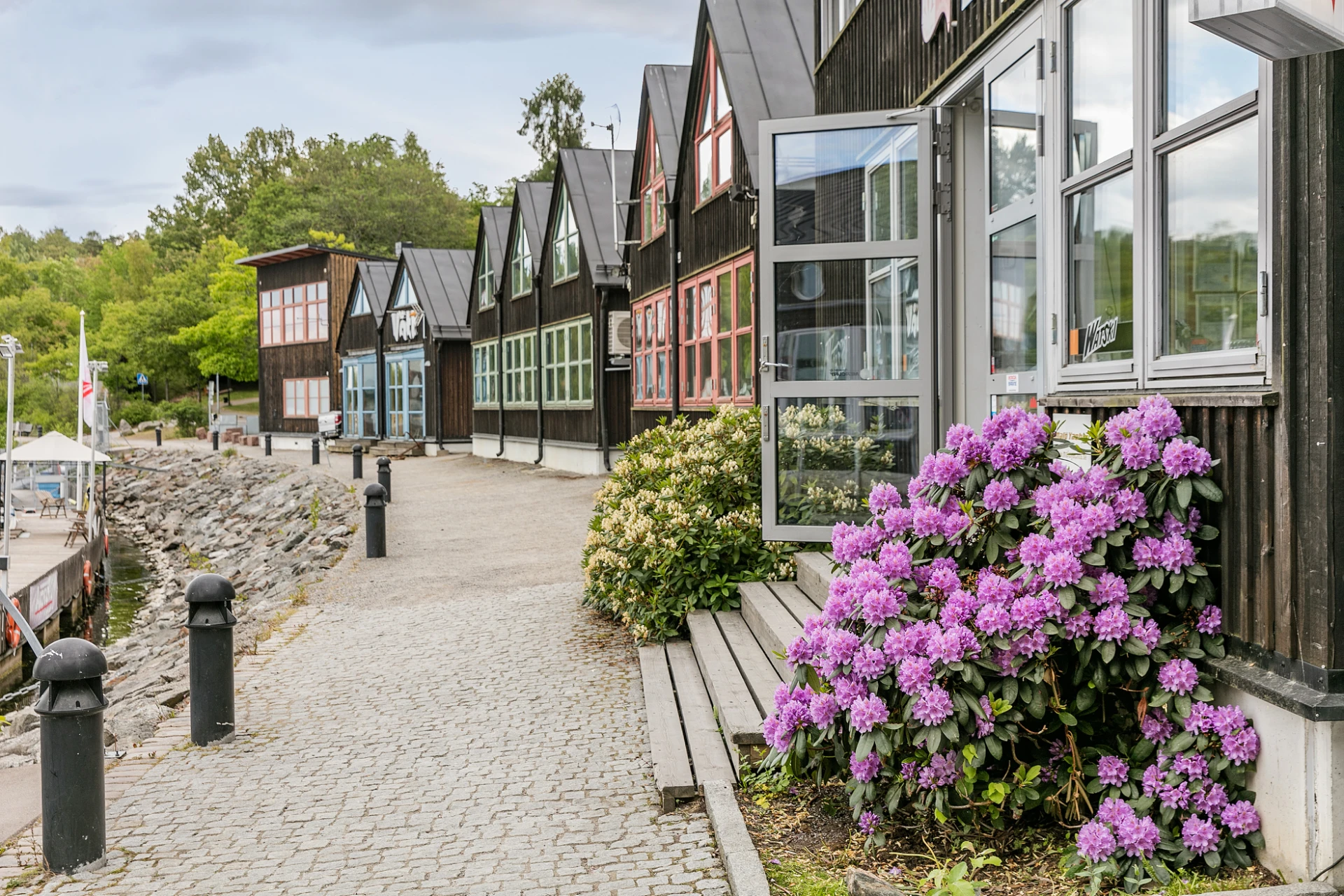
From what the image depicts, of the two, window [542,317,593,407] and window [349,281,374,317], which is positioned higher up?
window [349,281,374,317]

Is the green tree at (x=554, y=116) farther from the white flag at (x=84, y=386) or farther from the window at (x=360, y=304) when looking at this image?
the white flag at (x=84, y=386)

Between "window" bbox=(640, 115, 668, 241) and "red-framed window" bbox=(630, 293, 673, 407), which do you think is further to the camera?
"window" bbox=(640, 115, 668, 241)

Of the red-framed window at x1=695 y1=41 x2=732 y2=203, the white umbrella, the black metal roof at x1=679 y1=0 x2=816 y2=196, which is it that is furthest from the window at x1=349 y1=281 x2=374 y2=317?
the black metal roof at x1=679 y1=0 x2=816 y2=196

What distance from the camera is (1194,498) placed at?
3.86 meters

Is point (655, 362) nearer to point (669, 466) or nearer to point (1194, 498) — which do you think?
point (669, 466)

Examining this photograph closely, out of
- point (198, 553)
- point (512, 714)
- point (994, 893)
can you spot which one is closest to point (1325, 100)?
point (994, 893)

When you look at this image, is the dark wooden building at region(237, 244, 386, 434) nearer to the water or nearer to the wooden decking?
the water

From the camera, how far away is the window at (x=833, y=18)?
9.43m

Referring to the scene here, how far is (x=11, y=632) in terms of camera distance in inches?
645

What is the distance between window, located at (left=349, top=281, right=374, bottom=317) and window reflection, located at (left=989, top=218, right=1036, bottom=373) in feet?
116

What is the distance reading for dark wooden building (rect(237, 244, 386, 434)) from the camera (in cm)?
4281

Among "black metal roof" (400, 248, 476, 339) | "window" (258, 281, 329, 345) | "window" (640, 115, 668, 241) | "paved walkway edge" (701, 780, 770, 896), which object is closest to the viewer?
"paved walkway edge" (701, 780, 770, 896)

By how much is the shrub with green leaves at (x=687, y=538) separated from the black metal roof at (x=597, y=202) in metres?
14.0

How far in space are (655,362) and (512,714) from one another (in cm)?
1354
